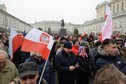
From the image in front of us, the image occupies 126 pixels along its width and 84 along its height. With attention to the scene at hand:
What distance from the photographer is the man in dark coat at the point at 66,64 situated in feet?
20.2

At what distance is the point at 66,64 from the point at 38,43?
56.3 inches

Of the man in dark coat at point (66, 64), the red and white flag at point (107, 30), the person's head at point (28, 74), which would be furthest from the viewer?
the red and white flag at point (107, 30)

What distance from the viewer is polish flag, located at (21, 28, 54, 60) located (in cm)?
479

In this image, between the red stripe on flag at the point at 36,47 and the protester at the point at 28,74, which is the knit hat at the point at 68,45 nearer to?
the red stripe on flag at the point at 36,47

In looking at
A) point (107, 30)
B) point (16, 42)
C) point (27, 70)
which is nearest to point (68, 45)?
point (107, 30)

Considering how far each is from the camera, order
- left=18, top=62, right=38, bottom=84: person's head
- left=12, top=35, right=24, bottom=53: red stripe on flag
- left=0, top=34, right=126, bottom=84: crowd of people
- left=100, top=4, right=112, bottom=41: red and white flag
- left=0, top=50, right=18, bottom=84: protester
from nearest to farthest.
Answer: left=0, top=34, right=126, bottom=84: crowd of people, left=18, top=62, right=38, bottom=84: person's head, left=0, top=50, right=18, bottom=84: protester, left=100, top=4, right=112, bottom=41: red and white flag, left=12, top=35, right=24, bottom=53: red stripe on flag

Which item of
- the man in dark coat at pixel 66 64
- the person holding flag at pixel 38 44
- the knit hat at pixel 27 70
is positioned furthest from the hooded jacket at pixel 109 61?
the man in dark coat at pixel 66 64

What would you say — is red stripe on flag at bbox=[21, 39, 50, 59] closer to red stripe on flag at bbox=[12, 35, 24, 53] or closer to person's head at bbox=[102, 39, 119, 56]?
person's head at bbox=[102, 39, 119, 56]

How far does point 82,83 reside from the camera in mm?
7016

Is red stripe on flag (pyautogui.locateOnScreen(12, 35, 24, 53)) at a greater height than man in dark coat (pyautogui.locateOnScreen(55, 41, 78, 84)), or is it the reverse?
red stripe on flag (pyautogui.locateOnScreen(12, 35, 24, 53))

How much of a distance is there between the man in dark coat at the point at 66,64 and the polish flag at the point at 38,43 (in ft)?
3.94

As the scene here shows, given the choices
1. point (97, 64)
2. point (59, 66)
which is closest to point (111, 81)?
point (97, 64)

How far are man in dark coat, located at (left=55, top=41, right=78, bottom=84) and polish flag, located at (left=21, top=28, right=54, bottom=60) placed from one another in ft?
3.94

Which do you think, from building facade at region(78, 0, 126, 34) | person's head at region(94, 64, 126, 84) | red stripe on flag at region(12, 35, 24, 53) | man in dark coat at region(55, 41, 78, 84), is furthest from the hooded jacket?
building facade at region(78, 0, 126, 34)
